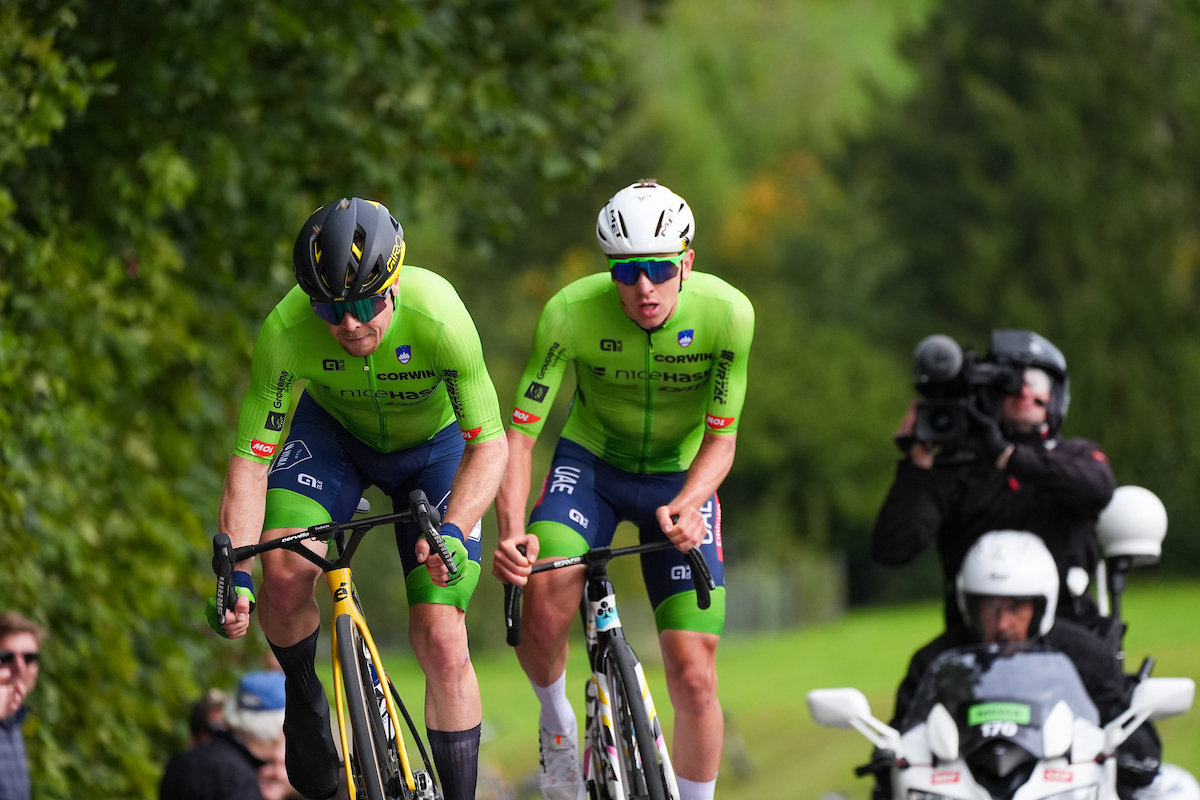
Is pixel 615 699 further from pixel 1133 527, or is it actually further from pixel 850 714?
pixel 1133 527

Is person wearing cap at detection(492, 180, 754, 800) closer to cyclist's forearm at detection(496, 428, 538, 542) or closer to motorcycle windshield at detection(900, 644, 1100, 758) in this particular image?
cyclist's forearm at detection(496, 428, 538, 542)

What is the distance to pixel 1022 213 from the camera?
1817 inches

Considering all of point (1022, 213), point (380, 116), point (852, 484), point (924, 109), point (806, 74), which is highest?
point (806, 74)

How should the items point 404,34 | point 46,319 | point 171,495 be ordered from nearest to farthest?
point 46,319 < point 171,495 < point 404,34

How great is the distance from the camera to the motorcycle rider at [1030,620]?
7.41 meters

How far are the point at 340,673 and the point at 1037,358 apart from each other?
429 centimetres

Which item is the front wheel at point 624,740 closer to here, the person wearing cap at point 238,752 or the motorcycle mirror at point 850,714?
the motorcycle mirror at point 850,714

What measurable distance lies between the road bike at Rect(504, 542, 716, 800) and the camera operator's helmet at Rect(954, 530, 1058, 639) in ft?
5.41

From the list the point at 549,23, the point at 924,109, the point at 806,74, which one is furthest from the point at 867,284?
the point at 549,23

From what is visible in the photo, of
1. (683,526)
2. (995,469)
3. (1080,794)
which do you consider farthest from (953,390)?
(683,526)

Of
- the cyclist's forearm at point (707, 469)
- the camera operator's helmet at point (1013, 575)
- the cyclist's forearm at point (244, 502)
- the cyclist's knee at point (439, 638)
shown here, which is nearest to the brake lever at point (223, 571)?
the cyclist's forearm at point (244, 502)

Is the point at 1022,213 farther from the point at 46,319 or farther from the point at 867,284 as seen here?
the point at 46,319

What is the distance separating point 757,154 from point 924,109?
74.6 ft

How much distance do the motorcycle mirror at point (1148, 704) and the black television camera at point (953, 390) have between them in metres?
1.89
